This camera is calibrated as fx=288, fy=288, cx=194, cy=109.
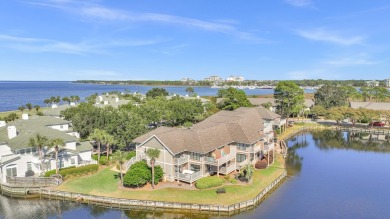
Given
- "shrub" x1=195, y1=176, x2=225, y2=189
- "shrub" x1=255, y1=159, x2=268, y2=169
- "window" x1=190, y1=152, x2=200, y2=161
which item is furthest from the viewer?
"shrub" x1=255, y1=159, x2=268, y2=169

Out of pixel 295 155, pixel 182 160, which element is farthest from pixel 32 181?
pixel 295 155

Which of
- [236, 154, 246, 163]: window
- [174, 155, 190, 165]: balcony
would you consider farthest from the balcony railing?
[236, 154, 246, 163]: window

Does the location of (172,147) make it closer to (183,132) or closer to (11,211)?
(183,132)

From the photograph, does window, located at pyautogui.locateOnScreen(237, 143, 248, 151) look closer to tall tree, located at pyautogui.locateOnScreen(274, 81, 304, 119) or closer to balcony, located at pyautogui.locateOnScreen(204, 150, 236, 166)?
balcony, located at pyautogui.locateOnScreen(204, 150, 236, 166)

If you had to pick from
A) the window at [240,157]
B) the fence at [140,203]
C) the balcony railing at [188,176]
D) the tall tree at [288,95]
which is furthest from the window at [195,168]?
the tall tree at [288,95]

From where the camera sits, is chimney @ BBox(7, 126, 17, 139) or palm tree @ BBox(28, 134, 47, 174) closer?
palm tree @ BBox(28, 134, 47, 174)

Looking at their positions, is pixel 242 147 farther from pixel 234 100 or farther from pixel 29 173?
pixel 234 100
